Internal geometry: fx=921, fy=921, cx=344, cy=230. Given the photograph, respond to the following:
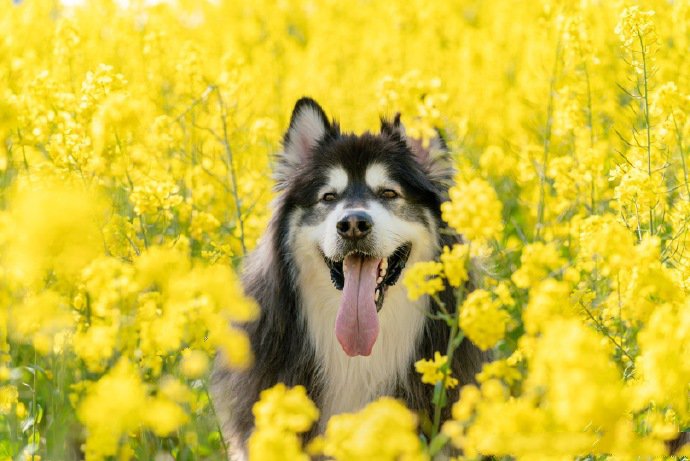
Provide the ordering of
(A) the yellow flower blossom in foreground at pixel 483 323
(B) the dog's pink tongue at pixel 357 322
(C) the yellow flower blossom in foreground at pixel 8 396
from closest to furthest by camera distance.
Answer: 1. (A) the yellow flower blossom in foreground at pixel 483 323
2. (C) the yellow flower blossom in foreground at pixel 8 396
3. (B) the dog's pink tongue at pixel 357 322

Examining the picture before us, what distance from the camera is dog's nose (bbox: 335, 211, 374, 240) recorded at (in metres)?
4.18

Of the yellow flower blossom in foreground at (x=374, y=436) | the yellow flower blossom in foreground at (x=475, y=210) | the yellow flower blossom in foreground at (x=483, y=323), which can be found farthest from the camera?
the yellow flower blossom in foreground at (x=475, y=210)

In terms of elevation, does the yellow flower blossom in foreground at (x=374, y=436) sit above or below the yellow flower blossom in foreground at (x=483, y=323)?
below

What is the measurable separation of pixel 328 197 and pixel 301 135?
0.44 m

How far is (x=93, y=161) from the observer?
12.8 ft

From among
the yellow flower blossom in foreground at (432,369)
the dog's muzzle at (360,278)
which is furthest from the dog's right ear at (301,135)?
the yellow flower blossom in foreground at (432,369)

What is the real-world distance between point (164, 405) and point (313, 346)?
7.70 ft

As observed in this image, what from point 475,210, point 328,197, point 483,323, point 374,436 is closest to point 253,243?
point 328,197

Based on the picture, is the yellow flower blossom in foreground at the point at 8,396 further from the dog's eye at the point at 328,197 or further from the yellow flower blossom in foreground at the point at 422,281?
the dog's eye at the point at 328,197

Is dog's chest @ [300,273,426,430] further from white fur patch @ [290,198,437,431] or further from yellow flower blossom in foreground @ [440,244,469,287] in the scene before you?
yellow flower blossom in foreground @ [440,244,469,287]

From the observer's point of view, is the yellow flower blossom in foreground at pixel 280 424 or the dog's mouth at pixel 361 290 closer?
the yellow flower blossom in foreground at pixel 280 424

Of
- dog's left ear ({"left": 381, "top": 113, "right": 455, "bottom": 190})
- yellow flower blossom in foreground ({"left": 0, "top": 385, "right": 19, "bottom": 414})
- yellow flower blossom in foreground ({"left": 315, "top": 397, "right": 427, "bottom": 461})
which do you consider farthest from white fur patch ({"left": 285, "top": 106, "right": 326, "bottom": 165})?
yellow flower blossom in foreground ({"left": 315, "top": 397, "right": 427, "bottom": 461})

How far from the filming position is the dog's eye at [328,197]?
15.3ft

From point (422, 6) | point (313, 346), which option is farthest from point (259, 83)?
point (313, 346)
